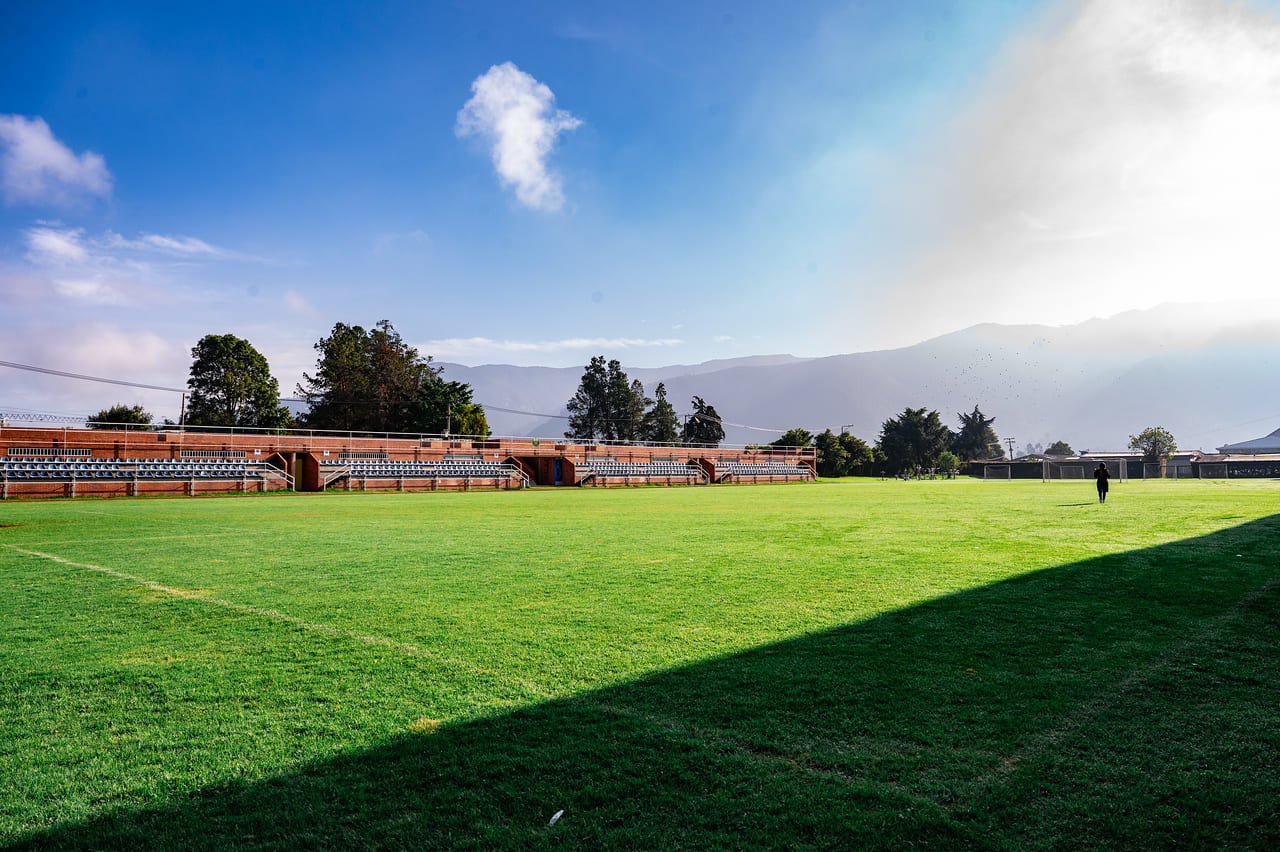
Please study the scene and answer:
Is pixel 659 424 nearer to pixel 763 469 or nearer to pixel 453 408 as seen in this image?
pixel 763 469

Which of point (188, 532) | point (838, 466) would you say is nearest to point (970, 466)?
point (838, 466)

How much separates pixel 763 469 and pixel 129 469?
57817mm

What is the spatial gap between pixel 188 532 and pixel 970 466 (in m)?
130

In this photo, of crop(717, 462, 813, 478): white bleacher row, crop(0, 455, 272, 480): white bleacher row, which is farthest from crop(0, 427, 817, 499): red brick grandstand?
crop(717, 462, 813, 478): white bleacher row

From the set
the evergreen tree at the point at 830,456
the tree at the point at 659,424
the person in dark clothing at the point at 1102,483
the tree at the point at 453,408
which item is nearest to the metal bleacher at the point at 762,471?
the evergreen tree at the point at 830,456

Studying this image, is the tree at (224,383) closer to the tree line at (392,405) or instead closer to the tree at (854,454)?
the tree line at (392,405)

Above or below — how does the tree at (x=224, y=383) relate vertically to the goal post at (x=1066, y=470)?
above

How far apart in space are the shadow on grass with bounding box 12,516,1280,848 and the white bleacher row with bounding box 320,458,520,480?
4188 cm

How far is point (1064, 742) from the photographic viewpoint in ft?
12.7

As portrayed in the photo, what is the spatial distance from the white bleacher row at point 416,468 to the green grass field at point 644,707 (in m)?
34.4

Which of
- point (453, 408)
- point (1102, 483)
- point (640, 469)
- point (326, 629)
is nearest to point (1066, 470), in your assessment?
point (640, 469)

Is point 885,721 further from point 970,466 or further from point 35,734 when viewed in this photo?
point 970,466

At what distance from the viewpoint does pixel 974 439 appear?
153500 millimetres

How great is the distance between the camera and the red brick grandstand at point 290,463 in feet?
108
